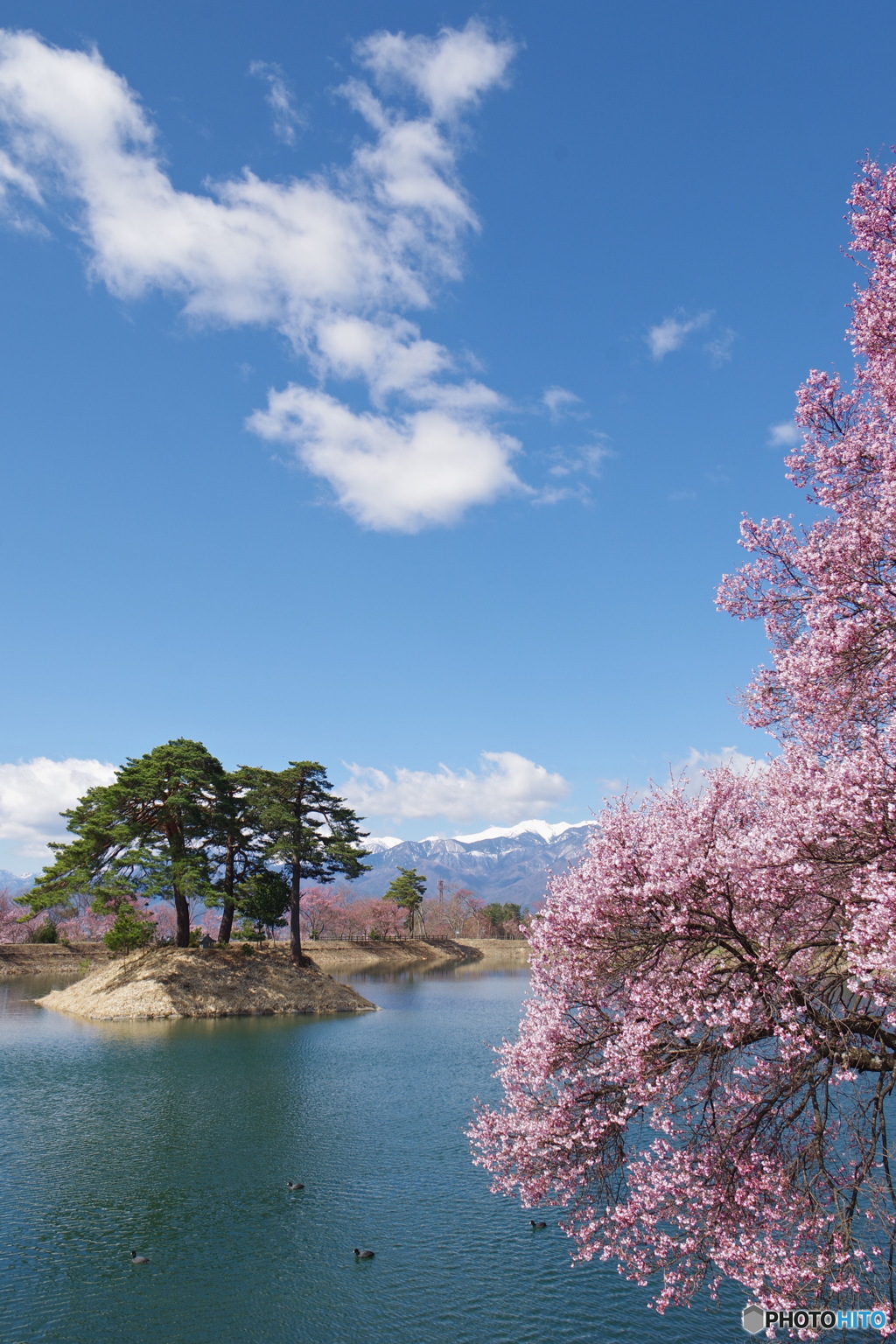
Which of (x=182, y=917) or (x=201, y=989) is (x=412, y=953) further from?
(x=201, y=989)

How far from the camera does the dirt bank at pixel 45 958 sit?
64.8m

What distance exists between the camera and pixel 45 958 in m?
66.4

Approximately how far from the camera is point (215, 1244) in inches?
596

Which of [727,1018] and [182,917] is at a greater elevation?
[727,1018]

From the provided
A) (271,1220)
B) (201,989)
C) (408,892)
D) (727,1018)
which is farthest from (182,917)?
(408,892)

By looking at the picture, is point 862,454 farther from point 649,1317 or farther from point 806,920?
point 649,1317

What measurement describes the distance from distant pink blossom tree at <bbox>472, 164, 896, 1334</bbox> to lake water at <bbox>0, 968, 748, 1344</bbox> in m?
4.17

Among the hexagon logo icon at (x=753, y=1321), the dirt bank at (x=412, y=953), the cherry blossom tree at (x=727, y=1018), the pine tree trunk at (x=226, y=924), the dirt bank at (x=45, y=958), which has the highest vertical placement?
the cherry blossom tree at (x=727, y=1018)

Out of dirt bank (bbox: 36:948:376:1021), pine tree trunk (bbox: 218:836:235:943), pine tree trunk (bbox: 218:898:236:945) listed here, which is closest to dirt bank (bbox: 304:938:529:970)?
pine tree trunk (bbox: 218:898:236:945)

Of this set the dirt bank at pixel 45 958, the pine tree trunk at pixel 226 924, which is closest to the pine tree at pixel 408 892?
the dirt bank at pixel 45 958

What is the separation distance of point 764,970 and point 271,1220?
13.6 m

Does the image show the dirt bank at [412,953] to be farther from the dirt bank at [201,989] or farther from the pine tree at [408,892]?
the dirt bank at [201,989]

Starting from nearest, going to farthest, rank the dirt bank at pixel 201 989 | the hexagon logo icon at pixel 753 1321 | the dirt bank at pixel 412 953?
1. the hexagon logo icon at pixel 753 1321
2. the dirt bank at pixel 201 989
3. the dirt bank at pixel 412 953

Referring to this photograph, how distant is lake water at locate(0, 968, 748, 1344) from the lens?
41.3ft
